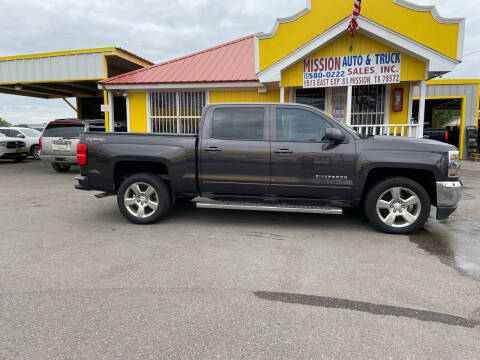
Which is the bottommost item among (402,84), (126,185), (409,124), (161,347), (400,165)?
(161,347)

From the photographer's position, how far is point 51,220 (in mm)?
6086

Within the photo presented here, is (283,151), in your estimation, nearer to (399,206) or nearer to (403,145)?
(403,145)

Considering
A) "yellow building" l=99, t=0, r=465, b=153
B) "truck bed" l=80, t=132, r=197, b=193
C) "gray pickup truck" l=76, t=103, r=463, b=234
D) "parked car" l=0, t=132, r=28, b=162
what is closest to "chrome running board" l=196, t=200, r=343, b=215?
"gray pickup truck" l=76, t=103, r=463, b=234

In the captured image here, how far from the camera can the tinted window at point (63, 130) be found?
1181 cm

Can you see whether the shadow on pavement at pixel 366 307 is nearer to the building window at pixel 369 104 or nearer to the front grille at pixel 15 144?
the building window at pixel 369 104

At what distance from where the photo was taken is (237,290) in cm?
340

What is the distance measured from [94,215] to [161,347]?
449 centimetres

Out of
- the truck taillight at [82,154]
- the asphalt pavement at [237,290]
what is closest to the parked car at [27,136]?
the asphalt pavement at [237,290]

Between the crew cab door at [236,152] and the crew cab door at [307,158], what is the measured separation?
17 centimetres

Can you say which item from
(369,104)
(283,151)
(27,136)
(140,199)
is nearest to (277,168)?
(283,151)

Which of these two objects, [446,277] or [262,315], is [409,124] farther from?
[262,315]

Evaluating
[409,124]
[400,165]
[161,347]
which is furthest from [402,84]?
[161,347]

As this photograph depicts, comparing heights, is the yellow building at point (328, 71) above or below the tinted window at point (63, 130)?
above

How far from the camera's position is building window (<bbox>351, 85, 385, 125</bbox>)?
424 inches
